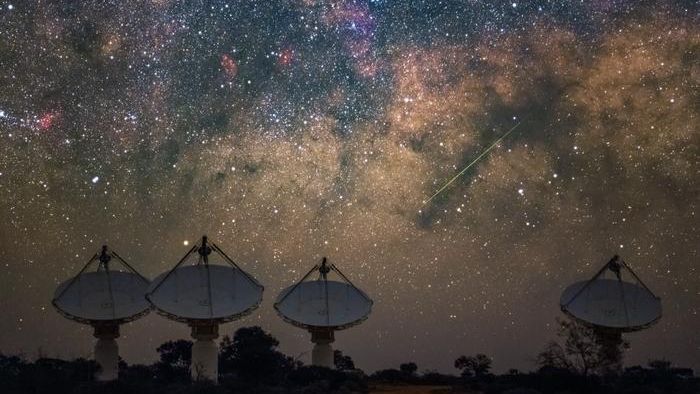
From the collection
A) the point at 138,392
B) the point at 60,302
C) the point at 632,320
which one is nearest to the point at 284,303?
the point at 60,302

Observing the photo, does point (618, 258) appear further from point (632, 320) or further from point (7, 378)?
point (7, 378)

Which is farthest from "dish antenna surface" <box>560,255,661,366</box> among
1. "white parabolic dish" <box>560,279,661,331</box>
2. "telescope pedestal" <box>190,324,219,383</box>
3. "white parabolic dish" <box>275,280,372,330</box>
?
"telescope pedestal" <box>190,324,219,383</box>

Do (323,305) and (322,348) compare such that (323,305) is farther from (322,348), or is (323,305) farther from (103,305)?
(103,305)

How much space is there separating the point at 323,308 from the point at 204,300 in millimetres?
10128

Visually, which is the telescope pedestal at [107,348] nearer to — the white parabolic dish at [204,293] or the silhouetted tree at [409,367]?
the white parabolic dish at [204,293]

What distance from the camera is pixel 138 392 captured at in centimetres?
3362

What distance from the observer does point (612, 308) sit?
149 feet

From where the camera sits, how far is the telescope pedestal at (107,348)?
4466 centimetres

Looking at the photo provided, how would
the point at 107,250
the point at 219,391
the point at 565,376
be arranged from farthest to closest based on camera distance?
1. the point at 107,250
2. the point at 565,376
3. the point at 219,391

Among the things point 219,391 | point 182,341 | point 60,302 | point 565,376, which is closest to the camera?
point 219,391

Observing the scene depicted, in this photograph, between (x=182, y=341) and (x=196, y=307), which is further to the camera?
(x=182, y=341)

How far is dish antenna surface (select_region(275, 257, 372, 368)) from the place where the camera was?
1905 inches

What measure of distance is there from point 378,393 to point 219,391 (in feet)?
47.1

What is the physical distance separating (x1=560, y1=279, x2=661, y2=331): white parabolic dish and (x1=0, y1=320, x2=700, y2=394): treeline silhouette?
1.49 meters
